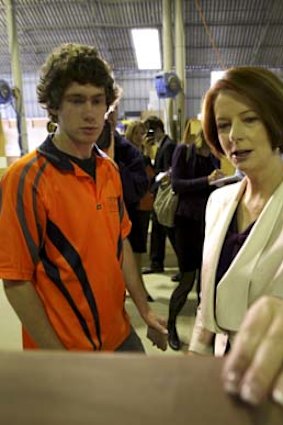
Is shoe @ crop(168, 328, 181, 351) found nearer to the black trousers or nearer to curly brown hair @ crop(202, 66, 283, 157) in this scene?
the black trousers

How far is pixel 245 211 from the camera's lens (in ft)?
3.65

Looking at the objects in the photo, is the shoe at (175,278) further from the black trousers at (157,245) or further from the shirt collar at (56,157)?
the shirt collar at (56,157)

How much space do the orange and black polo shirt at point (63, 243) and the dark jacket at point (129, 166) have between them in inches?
51.2

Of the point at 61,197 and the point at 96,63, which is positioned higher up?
the point at 96,63

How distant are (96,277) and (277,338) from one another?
0.85 m

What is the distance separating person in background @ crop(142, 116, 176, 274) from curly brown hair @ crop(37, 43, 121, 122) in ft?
6.64

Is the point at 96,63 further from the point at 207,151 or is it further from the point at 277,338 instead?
the point at 207,151

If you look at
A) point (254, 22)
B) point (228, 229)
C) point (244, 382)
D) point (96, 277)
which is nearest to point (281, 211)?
point (228, 229)

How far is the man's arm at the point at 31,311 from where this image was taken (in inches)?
41.3

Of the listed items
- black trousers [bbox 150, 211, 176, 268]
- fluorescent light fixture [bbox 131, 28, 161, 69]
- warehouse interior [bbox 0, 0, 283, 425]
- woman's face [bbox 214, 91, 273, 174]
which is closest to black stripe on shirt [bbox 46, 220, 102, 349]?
warehouse interior [bbox 0, 0, 283, 425]

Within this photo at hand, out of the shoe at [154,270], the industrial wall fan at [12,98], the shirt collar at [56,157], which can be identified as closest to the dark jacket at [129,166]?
the shirt collar at [56,157]

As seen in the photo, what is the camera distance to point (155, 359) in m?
0.29

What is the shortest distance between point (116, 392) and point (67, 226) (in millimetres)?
827

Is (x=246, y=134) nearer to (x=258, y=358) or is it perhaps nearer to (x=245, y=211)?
(x=245, y=211)
